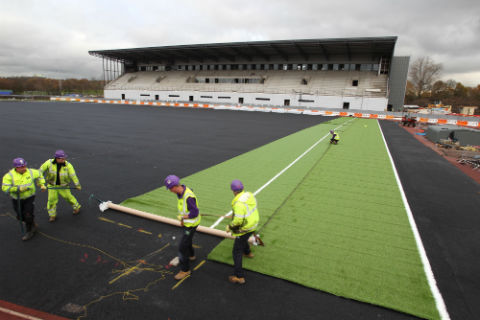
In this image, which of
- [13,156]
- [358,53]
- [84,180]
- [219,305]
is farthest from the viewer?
[358,53]

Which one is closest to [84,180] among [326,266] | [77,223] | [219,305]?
[77,223]

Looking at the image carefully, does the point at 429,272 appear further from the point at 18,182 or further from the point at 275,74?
the point at 275,74

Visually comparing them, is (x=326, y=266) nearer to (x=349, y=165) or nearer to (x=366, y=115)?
(x=349, y=165)

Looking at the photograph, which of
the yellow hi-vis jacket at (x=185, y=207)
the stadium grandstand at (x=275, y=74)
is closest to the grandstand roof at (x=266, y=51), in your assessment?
the stadium grandstand at (x=275, y=74)

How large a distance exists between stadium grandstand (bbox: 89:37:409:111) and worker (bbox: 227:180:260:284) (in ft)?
161

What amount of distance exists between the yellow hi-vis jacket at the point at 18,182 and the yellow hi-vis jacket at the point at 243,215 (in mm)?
4655

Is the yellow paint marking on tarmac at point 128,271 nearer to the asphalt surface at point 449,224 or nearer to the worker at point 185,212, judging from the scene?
the worker at point 185,212

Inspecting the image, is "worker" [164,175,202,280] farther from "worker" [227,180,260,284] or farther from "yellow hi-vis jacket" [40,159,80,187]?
"yellow hi-vis jacket" [40,159,80,187]

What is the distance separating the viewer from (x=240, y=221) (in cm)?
460

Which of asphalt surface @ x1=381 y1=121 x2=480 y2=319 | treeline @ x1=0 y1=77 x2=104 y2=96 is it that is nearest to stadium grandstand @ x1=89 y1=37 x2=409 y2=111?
treeline @ x1=0 y1=77 x2=104 y2=96

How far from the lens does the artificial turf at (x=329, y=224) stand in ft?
16.0

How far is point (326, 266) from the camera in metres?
5.27

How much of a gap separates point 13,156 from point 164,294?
1252cm

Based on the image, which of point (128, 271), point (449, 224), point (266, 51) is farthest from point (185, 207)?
point (266, 51)
